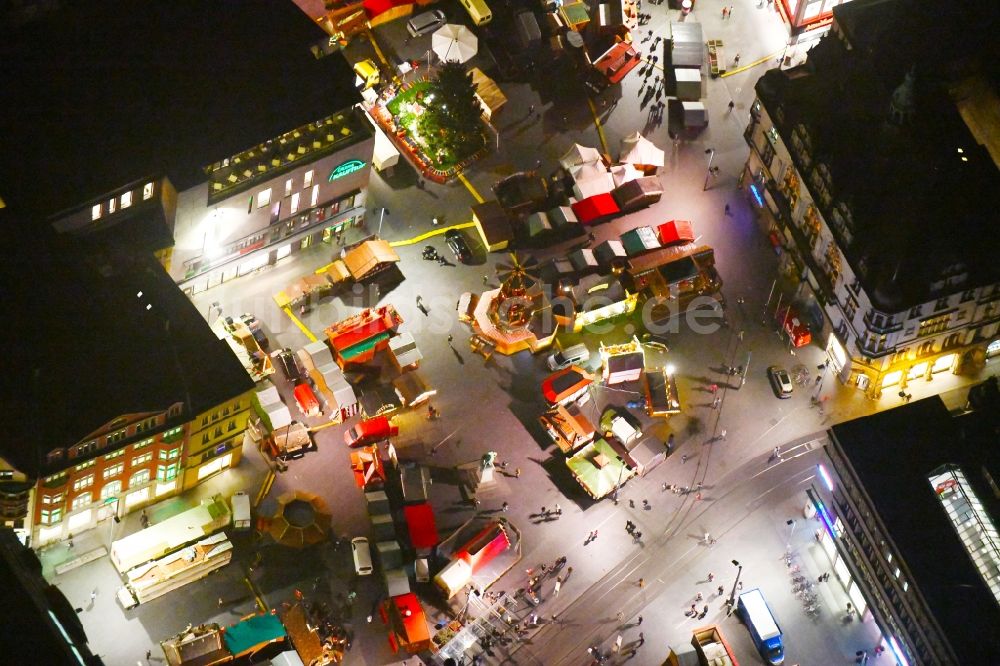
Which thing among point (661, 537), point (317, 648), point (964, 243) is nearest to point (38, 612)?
point (317, 648)

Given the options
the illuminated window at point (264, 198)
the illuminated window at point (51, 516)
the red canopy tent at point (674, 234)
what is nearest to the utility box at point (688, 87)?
the red canopy tent at point (674, 234)

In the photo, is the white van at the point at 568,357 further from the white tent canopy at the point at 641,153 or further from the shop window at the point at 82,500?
the shop window at the point at 82,500

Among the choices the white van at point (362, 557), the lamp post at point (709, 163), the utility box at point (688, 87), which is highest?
the utility box at point (688, 87)

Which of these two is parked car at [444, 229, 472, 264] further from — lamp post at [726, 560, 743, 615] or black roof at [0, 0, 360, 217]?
lamp post at [726, 560, 743, 615]

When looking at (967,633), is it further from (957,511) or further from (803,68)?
(803,68)

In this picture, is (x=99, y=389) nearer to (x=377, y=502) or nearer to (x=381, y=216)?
(x=377, y=502)

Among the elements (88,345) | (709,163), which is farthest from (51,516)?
(709,163)
